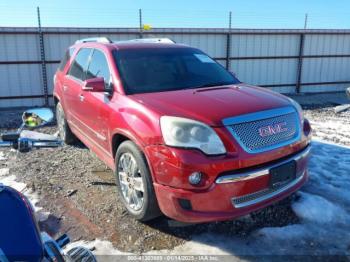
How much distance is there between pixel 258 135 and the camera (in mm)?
2980

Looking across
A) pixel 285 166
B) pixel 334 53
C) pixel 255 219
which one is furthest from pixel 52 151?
pixel 334 53

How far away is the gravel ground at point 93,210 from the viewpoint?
332cm

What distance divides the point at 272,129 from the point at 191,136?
2.58 feet

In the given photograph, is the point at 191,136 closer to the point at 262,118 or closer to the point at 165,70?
the point at 262,118

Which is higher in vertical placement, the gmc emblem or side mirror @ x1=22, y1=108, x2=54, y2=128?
side mirror @ x1=22, y1=108, x2=54, y2=128

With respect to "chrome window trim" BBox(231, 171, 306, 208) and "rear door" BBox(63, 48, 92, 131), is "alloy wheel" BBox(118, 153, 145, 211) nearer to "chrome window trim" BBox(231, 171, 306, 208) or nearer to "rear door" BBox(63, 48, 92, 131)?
"chrome window trim" BBox(231, 171, 306, 208)

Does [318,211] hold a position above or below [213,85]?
below

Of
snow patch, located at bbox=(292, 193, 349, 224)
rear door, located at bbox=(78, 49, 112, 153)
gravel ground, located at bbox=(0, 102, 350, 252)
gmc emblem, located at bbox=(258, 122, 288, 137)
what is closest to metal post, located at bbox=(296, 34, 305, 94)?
gravel ground, located at bbox=(0, 102, 350, 252)

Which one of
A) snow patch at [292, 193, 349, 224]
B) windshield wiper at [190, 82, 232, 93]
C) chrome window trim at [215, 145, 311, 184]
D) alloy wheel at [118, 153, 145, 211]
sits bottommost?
snow patch at [292, 193, 349, 224]

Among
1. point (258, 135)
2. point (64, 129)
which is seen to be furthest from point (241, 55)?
point (258, 135)

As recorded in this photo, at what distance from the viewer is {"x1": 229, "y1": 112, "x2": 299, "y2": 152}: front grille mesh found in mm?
2896

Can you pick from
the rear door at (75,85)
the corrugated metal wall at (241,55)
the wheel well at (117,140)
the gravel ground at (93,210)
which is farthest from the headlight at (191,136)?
the corrugated metal wall at (241,55)

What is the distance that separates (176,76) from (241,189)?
173cm

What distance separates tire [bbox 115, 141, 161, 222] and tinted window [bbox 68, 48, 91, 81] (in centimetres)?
182
